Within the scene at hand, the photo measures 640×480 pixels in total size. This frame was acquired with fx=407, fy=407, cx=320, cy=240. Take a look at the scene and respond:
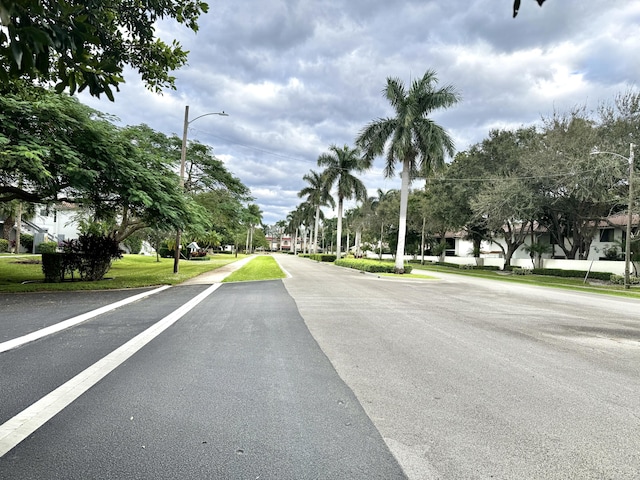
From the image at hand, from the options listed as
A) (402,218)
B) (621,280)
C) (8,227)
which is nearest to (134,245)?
(8,227)

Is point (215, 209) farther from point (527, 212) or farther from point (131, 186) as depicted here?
point (527, 212)

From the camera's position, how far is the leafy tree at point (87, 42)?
229 centimetres

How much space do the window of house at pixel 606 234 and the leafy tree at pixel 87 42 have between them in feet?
144

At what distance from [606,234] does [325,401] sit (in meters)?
45.8

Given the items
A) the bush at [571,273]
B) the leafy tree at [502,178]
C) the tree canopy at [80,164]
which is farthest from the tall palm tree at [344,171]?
the tree canopy at [80,164]

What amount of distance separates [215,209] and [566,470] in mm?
24069

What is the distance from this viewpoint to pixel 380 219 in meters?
57.3

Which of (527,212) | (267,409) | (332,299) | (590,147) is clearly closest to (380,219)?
(527,212)

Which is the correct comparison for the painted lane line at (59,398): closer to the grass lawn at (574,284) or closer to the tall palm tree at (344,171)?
Result: the grass lawn at (574,284)

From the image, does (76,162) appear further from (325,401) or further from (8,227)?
(8,227)

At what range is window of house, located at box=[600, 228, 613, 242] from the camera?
39.7 metres

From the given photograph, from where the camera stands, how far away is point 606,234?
4019cm

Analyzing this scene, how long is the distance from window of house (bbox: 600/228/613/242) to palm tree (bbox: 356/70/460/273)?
24.5 m

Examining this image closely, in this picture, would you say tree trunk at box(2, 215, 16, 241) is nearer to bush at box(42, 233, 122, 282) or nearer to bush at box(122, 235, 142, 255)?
bush at box(122, 235, 142, 255)
